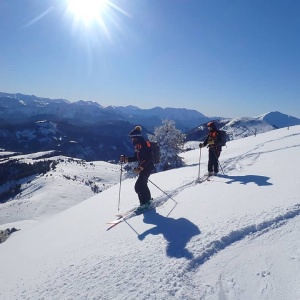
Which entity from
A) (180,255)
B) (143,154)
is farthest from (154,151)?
(180,255)

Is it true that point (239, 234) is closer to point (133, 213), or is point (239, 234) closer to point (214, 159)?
point (133, 213)

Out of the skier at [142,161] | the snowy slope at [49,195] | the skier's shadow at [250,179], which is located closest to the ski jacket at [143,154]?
the skier at [142,161]

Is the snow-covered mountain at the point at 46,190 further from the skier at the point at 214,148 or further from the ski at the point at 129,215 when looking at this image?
the ski at the point at 129,215

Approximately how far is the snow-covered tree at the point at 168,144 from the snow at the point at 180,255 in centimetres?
3512

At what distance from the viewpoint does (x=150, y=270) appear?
Answer: 510 cm

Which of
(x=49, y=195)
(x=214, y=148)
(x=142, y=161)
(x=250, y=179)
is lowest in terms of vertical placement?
(x=49, y=195)

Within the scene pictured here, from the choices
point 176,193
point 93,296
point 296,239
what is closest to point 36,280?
point 93,296

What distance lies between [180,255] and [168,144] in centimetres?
4157

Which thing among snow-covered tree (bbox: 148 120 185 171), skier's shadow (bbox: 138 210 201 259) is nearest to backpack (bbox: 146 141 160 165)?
skier's shadow (bbox: 138 210 201 259)

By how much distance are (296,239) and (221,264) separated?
1705mm

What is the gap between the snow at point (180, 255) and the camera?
14.9 feet

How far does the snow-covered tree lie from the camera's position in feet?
148

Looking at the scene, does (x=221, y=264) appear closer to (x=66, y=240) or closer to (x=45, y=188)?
(x=66, y=240)

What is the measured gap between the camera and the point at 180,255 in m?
5.52
